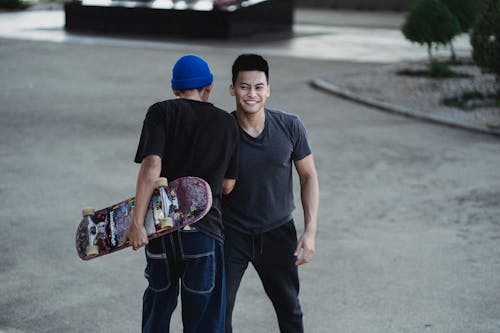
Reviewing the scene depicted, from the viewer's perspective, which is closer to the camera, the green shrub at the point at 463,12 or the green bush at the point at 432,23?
the green bush at the point at 432,23

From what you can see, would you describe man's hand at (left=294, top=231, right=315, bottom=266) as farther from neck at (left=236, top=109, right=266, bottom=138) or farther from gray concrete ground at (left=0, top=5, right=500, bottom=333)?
gray concrete ground at (left=0, top=5, right=500, bottom=333)

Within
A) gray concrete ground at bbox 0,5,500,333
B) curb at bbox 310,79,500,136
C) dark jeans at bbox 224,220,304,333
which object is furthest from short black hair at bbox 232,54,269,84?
curb at bbox 310,79,500,136

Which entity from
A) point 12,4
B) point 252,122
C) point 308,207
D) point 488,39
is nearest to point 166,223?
point 252,122

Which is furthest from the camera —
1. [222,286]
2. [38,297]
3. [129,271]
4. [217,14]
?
[217,14]

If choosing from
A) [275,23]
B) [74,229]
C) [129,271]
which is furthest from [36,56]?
[129,271]

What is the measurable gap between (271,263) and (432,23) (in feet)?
43.2

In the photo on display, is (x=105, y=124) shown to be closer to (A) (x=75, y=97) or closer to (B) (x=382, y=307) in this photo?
(A) (x=75, y=97)

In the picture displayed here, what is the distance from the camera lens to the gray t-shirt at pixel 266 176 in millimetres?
4262

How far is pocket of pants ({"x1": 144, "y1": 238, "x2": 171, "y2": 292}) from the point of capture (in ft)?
13.4

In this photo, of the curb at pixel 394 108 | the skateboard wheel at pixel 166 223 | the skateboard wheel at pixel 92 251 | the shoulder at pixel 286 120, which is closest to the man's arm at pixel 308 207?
the shoulder at pixel 286 120

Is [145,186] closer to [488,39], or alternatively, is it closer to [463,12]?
[488,39]

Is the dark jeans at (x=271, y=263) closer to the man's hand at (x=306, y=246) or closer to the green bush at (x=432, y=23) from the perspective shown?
the man's hand at (x=306, y=246)

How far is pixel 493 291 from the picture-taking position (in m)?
6.19

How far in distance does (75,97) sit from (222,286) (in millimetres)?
10190
